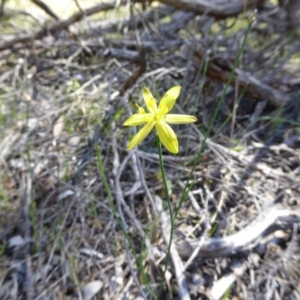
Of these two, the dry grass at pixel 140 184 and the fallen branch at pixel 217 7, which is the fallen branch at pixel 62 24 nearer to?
the dry grass at pixel 140 184

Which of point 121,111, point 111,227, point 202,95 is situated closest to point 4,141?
point 121,111

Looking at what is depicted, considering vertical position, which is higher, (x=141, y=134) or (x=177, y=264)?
(x=141, y=134)

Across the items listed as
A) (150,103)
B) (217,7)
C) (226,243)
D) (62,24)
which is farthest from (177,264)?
(62,24)

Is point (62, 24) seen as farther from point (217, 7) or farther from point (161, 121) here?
point (161, 121)

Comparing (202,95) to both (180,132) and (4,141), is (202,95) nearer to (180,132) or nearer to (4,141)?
(180,132)

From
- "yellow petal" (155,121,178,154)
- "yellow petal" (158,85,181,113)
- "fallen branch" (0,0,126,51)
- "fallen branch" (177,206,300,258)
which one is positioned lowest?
"fallen branch" (177,206,300,258)

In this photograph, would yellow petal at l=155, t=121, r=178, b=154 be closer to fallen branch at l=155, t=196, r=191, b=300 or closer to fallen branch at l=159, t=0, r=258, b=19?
fallen branch at l=155, t=196, r=191, b=300

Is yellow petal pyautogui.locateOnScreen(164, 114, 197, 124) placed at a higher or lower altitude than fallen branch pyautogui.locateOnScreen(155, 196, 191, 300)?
higher

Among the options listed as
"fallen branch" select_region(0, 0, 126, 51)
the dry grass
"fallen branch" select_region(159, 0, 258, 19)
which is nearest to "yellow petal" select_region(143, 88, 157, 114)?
the dry grass
